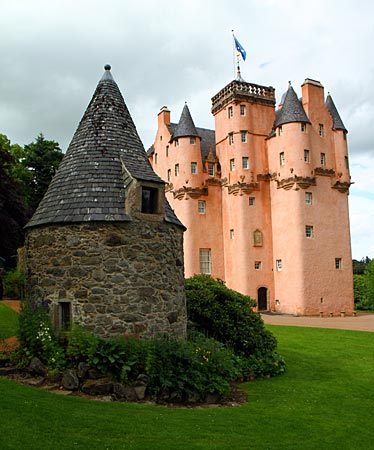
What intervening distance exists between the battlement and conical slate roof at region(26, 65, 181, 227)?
25456 millimetres

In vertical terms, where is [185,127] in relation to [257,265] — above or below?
above

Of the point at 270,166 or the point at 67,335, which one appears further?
the point at 270,166

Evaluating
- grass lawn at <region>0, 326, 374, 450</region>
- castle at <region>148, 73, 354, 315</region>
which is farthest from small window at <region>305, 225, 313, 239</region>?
grass lawn at <region>0, 326, 374, 450</region>

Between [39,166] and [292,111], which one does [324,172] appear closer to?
[292,111]

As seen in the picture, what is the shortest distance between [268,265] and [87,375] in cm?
2953

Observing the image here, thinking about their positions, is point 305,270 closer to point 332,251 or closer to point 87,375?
point 332,251

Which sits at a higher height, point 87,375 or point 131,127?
point 131,127

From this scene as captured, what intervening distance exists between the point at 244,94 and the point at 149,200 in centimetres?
2862

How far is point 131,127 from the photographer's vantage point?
13.7 metres

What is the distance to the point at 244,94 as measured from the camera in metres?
38.1

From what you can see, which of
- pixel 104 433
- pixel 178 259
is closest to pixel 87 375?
pixel 104 433

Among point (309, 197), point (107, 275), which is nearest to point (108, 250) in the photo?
point (107, 275)

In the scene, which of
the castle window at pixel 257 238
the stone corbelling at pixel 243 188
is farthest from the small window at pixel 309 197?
the castle window at pixel 257 238

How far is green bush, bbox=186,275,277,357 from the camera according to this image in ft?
47.2
